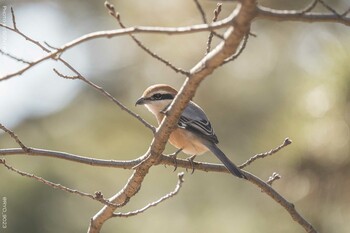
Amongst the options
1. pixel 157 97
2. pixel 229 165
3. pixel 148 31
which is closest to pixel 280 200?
pixel 229 165

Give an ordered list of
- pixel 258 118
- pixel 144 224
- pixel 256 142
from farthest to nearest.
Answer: pixel 258 118, pixel 256 142, pixel 144 224

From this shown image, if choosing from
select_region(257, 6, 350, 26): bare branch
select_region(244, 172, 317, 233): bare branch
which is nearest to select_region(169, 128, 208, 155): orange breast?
select_region(244, 172, 317, 233): bare branch

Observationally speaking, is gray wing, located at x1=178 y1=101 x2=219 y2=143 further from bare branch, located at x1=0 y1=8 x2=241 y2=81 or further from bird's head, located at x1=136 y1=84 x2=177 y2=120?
bare branch, located at x1=0 y1=8 x2=241 y2=81

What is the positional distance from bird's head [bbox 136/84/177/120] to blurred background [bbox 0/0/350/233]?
3.26 feet

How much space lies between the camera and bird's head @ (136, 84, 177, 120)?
4195mm

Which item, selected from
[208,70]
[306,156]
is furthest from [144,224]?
A: [208,70]

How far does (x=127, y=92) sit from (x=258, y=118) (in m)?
1.56

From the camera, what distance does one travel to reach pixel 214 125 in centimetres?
724

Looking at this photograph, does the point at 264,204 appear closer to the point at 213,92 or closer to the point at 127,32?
the point at 213,92

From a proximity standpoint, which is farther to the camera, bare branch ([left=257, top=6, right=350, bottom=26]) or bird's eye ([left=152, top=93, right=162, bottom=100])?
bird's eye ([left=152, top=93, right=162, bottom=100])

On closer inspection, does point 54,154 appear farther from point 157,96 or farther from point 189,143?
point 157,96

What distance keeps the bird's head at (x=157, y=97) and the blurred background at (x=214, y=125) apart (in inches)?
39.2

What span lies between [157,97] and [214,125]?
3051 mm

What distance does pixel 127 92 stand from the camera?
25.4 feet
